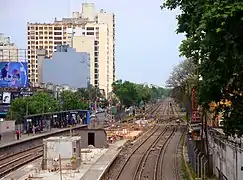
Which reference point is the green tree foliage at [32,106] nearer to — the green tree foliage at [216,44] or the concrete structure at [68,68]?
the concrete structure at [68,68]

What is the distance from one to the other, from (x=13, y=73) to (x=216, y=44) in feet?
179

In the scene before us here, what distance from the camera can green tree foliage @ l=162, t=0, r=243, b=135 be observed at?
1276 centimetres

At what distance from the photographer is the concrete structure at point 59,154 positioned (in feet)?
106

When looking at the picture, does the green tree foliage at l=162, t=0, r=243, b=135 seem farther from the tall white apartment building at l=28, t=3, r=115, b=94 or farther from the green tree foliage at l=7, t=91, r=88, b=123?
the tall white apartment building at l=28, t=3, r=115, b=94

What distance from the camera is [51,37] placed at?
601 ft

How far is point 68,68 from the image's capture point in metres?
123

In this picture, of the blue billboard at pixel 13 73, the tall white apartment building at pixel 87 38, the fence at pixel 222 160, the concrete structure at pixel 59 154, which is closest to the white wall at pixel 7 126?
the blue billboard at pixel 13 73

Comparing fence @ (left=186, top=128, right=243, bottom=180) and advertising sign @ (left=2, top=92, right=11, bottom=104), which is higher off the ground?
advertising sign @ (left=2, top=92, right=11, bottom=104)

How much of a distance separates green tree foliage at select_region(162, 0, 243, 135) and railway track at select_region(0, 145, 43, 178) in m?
18.4

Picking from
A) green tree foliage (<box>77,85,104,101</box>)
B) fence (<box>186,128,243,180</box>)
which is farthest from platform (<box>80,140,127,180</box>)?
green tree foliage (<box>77,85,104,101</box>)

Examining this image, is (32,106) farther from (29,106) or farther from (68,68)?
(68,68)

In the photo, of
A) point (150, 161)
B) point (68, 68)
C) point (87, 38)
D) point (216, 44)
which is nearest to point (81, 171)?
point (150, 161)

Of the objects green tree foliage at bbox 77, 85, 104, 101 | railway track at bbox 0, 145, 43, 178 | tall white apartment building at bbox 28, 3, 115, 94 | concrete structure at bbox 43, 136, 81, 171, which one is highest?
tall white apartment building at bbox 28, 3, 115, 94

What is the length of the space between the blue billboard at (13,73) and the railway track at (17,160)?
18474 mm
